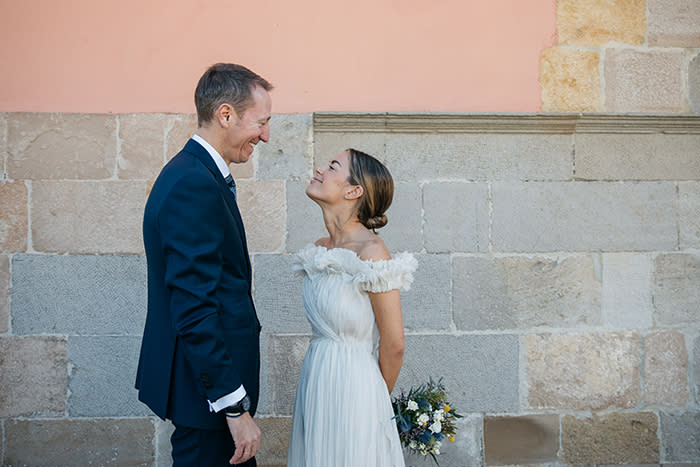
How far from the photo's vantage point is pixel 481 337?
3.70 metres

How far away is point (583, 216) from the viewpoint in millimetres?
3766

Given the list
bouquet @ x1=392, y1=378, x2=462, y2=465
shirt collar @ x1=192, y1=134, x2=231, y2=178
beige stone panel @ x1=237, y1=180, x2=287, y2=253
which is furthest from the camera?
beige stone panel @ x1=237, y1=180, x2=287, y2=253

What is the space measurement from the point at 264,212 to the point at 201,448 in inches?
71.2

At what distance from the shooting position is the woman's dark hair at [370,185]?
2.53 meters

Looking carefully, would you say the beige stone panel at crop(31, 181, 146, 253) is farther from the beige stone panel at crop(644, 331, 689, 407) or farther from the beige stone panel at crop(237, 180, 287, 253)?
the beige stone panel at crop(644, 331, 689, 407)

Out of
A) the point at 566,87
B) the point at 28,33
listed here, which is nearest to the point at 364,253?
the point at 566,87

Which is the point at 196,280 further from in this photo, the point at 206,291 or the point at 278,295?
the point at 278,295

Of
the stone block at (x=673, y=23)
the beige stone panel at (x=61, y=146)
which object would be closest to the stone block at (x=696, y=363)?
the stone block at (x=673, y=23)

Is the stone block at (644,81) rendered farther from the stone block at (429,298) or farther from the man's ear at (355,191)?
the man's ear at (355,191)

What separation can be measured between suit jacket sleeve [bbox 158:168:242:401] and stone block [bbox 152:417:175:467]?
6.27 feet

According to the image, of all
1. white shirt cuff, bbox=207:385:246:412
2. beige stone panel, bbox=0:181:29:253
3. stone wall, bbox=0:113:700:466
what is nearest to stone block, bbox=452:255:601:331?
stone wall, bbox=0:113:700:466

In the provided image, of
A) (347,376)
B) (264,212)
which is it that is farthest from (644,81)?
(347,376)

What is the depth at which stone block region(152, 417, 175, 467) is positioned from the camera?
11.8 ft

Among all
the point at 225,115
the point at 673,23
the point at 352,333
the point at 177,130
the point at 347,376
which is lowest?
the point at 347,376
